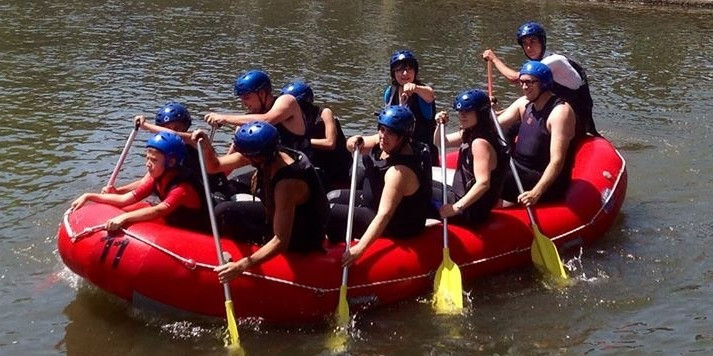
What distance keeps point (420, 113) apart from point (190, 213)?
9.57ft

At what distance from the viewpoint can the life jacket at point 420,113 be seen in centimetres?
877

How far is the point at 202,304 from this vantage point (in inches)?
262

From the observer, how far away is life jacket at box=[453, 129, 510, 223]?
301 inches

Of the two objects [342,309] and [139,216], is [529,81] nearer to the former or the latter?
[342,309]

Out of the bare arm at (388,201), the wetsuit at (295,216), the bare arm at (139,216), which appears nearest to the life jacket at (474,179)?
the bare arm at (388,201)

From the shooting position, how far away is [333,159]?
347 inches

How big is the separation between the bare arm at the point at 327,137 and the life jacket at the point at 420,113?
0.63m

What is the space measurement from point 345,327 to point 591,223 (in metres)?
3.09

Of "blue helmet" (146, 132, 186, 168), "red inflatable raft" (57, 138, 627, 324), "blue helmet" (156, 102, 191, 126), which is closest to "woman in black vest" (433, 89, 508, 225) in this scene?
"red inflatable raft" (57, 138, 627, 324)

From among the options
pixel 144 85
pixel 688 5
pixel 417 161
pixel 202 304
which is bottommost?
pixel 688 5

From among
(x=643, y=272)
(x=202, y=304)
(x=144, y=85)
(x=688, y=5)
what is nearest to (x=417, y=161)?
(x=202, y=304)

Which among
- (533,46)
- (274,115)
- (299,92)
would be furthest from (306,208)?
(533,46)

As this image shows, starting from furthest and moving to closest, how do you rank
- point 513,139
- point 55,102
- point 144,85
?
1. point 144,85
2. point 55,102
3. point 513,139

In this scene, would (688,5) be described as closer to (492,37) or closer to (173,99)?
(492,37)
